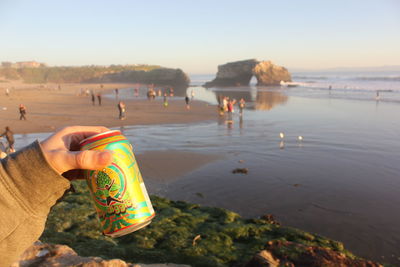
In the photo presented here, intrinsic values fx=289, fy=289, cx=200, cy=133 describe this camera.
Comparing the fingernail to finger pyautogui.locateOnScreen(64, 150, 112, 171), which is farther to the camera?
the fingernail

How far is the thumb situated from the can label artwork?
0.12m

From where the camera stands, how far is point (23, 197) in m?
1.70

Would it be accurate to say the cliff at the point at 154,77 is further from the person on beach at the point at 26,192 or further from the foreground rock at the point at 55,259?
the person on beach at the point at 26,192

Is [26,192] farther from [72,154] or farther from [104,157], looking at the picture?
[104,157]

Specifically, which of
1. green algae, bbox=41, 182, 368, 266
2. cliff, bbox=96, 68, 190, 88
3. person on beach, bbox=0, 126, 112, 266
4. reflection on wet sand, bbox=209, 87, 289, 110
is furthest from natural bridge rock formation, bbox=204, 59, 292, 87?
person on beach, bbox=0, 126, 112, 266

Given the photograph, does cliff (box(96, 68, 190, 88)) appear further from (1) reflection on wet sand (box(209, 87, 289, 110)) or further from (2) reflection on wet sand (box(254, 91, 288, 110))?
(2) reflection on wet sand (box(254, 91, 288, 110))

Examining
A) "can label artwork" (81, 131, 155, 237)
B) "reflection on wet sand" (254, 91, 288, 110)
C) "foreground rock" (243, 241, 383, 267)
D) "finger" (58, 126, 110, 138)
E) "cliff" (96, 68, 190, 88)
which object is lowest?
"foreground rock" (243, 241, 383, 267)

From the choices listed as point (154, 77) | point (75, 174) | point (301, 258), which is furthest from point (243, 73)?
point (75, 174)

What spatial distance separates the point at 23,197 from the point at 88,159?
1.65 feet

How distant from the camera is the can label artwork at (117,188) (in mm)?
2338

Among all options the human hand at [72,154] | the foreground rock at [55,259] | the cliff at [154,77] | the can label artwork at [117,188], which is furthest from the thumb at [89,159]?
the cliff at [154,77]

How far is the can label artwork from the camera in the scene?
2338 mm

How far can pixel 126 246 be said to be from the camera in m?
5.86

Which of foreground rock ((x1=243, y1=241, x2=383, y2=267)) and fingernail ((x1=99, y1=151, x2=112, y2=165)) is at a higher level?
fingernail ((x1=99, y1=151, x2=112, y2=165))
